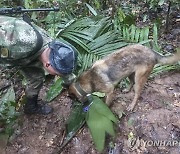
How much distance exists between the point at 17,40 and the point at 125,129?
6.23 feet

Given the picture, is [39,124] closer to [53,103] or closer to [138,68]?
[53,103]

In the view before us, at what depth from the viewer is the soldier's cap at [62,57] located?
3352mm

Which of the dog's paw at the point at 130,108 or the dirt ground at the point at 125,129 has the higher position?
the dog's paw at the point at 130,108

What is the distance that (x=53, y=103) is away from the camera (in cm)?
497

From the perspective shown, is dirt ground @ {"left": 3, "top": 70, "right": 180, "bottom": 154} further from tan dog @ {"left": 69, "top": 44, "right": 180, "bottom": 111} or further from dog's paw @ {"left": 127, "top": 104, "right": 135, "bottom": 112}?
tan dog @ {"left": 69, "top": 44, "right": 180, "bottom": 111}

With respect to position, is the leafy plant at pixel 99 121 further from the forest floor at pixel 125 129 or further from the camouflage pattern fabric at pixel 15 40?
the forest floor at pixel 125 129

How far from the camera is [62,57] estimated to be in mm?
3338

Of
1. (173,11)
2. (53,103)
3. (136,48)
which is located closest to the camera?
(136,48)

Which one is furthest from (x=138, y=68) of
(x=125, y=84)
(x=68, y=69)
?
(x=68, y=69)

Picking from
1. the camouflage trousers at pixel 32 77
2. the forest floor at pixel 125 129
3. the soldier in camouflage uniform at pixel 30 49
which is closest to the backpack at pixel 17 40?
the soldier in camouflage uniform at pixel 30 49

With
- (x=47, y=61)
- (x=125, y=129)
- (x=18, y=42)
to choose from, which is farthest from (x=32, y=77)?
(x=125, y=129)

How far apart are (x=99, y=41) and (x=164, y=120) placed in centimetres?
175

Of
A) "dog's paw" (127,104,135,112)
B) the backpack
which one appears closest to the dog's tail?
"dog's paw" (127,104,135,112)

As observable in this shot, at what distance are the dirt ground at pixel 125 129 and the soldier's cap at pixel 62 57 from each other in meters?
1.29
